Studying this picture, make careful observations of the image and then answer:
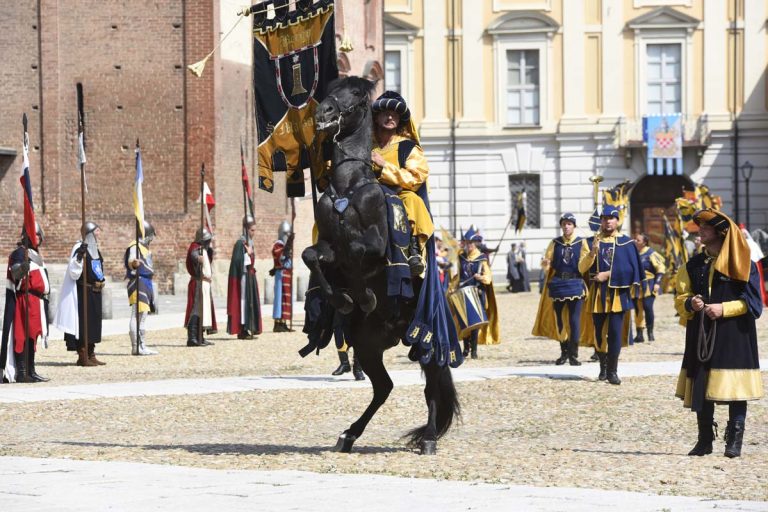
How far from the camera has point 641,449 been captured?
10594 mm

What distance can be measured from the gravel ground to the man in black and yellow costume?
4.67ft

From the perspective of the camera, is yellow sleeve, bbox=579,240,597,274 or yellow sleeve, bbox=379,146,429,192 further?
yellow sleeve, bbox=579,240,597,274

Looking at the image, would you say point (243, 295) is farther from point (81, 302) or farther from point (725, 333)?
point (725, 333)

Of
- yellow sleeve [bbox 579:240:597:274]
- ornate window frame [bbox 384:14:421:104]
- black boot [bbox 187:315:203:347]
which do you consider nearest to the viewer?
yellow sleeve [bbox 579:240:597:274]

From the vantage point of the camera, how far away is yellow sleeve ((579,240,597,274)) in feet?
52.2

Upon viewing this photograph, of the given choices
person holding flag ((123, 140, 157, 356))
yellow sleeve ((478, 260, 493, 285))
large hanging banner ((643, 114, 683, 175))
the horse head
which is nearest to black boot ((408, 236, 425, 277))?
the horse head

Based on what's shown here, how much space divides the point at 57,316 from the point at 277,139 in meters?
8.81

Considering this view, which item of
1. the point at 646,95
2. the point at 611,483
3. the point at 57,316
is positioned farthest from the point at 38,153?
the point at 611,483

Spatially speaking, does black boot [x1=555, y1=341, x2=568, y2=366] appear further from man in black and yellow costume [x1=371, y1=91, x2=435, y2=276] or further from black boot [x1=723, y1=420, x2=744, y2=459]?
man in black and yellow costume [x1=371, y1=91, x2=435, y2=276]

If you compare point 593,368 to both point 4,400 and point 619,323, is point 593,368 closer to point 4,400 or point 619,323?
point 619,323

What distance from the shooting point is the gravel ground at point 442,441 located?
9.17 m

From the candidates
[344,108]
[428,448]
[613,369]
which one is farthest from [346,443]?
[613,369]

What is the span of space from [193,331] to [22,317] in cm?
588

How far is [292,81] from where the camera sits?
1055 centimetres
